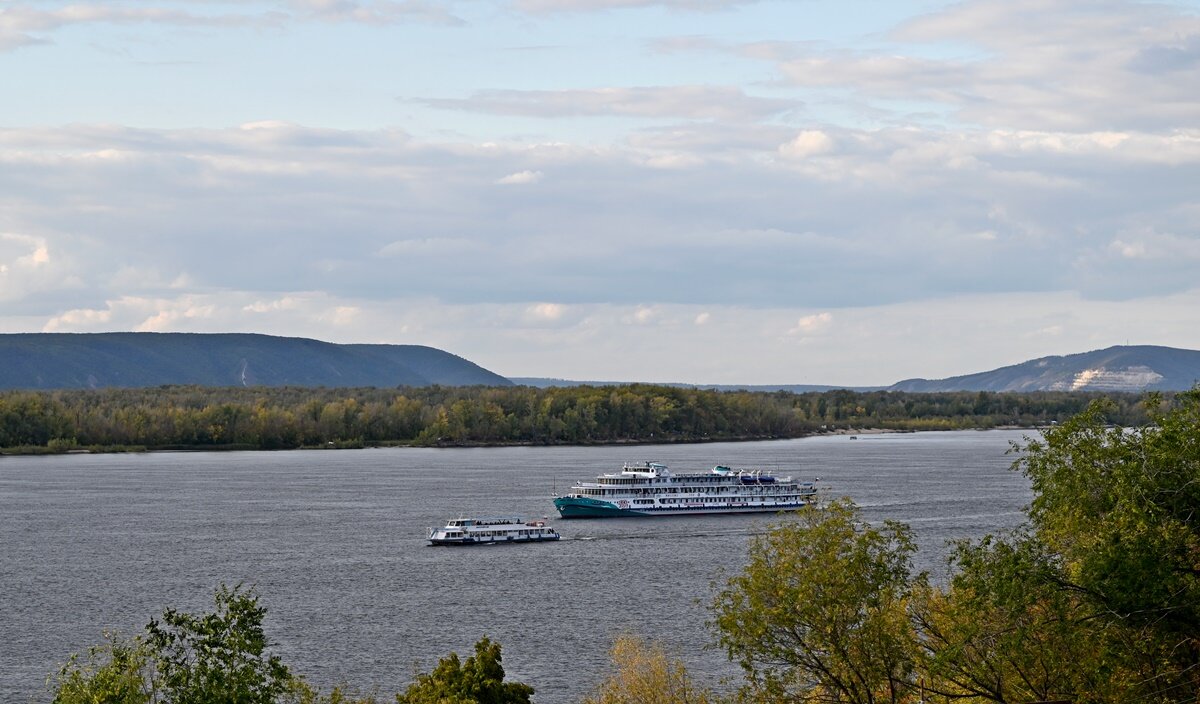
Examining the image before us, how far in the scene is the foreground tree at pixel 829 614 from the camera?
2122cm

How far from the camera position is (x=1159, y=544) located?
745 inches

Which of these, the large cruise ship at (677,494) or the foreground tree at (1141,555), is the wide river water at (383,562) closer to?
the large cruise ship at (677,494)

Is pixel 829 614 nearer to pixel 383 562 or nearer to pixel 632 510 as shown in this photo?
pixel 383 562

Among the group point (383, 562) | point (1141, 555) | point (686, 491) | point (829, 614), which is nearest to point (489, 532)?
point (383, 562)

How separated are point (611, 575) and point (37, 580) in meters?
25.5

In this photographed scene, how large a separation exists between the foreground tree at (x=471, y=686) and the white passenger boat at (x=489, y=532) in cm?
5660

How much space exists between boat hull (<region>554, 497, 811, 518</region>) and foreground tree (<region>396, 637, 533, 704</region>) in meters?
75.8

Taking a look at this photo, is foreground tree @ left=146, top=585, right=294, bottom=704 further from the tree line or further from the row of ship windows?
the row of ship windows

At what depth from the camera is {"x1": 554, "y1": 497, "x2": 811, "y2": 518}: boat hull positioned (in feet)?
327

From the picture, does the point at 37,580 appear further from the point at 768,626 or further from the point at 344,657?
the point at 768,626

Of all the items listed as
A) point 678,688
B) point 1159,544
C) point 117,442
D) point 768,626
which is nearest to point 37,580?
point 678,688

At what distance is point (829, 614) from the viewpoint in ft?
69.9

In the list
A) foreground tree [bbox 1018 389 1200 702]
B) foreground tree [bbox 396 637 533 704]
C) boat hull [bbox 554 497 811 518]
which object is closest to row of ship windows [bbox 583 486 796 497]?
boat hull [bbox 554 497 811 518]

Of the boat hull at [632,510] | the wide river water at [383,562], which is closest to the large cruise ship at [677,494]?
the boat hull at [632,510]
